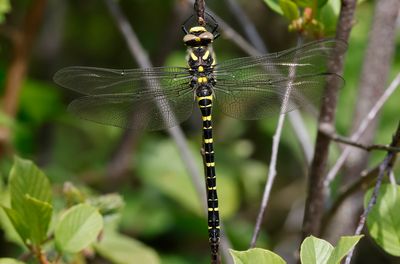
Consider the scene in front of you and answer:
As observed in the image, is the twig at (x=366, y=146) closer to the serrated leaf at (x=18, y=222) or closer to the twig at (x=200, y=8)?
the twig at (x=200, y=8)

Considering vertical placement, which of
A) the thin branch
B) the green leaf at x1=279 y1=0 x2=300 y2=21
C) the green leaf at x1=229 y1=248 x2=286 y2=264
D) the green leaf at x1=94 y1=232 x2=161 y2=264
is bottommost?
the green leaf at x1=94 y1=232 x2=161 y2=264

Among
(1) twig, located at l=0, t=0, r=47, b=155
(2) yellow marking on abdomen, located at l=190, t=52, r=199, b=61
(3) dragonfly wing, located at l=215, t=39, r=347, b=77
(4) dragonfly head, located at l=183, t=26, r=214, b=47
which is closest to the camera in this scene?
(3) dragonfly wing, located at l=215, t=39, r=347, b=77

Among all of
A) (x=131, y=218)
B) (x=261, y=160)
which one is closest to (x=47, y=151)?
(x=131, y=218)

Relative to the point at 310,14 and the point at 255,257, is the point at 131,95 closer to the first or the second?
the point at 310,14

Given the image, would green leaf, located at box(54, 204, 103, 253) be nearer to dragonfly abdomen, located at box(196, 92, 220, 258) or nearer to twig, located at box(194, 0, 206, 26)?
dragonfly abdomen, located at box(196, 92, 220, 258)

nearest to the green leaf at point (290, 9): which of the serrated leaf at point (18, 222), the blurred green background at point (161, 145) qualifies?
the serrated leaf at point (18, 222)

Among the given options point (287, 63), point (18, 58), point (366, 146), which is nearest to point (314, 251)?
point (366, 146)


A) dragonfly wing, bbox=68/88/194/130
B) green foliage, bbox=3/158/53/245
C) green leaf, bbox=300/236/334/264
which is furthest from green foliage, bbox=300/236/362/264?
dragonfly wing, bbox=68/88/194/130

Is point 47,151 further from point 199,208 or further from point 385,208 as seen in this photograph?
point 385,208
